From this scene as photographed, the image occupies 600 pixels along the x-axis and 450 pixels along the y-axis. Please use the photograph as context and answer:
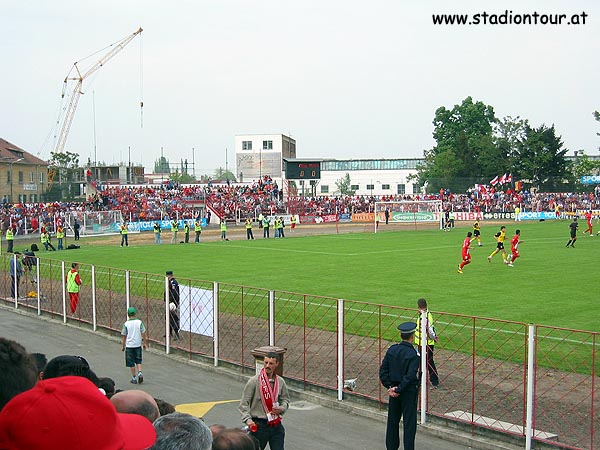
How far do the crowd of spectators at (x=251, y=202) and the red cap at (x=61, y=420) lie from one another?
200 feet

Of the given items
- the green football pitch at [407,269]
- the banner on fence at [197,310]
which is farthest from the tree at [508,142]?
the banner on fence at [197,310]

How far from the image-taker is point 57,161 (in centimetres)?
10775

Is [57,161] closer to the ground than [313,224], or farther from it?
farther from it

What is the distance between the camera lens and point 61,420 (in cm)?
277

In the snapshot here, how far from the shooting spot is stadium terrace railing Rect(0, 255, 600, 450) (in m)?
10.9

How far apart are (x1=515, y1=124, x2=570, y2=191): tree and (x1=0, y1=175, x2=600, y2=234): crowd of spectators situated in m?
10.2

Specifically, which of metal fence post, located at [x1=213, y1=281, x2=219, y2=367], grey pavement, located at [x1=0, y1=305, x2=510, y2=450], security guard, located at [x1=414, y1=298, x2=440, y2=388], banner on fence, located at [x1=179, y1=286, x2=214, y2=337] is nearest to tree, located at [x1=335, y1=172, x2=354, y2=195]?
grey pavement, located at [x1=0, y1=305, x2=510, y2=450]

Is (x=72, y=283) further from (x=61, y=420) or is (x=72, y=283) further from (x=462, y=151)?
(x=462, y=151)

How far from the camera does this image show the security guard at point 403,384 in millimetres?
9625

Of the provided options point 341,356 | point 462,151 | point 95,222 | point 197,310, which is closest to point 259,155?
point 462,151

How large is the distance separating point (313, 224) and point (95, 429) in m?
68.7

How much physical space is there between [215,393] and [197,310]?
299 centimetres

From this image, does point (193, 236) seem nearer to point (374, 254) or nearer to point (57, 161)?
point (374, 254)

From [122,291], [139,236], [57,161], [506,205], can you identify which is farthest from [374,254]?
[57,161]
